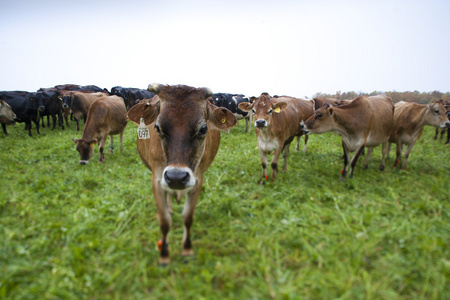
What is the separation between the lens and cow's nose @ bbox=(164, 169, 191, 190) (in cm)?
235

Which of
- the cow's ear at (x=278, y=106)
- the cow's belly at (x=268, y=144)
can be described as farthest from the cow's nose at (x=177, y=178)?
the cow's ear at (x=278, y=106)

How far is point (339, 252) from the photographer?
301 centimetres

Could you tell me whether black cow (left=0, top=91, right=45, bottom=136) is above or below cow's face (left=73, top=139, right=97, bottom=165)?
above

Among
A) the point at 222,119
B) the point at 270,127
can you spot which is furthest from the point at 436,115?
the point at 222,119

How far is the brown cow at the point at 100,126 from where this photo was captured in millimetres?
6855

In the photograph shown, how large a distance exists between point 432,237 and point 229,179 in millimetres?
3850

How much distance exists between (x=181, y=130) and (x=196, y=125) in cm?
19

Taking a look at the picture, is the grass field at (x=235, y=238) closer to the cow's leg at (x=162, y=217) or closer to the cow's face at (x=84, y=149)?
the cow's leg at (x=162, y=217)

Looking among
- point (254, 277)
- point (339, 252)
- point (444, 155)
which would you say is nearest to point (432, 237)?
point (339, 252)

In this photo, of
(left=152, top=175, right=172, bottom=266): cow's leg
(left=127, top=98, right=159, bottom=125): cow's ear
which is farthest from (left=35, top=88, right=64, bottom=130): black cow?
(left=152, top=175, right=172, bottom=266): cow's leg

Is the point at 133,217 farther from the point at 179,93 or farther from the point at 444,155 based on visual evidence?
the point at 444,155

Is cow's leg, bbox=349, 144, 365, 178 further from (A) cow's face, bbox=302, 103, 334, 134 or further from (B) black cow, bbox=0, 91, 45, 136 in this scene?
(B) black cow, bbox=0, 91, 45, 136

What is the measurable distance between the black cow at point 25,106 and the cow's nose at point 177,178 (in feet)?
42.0

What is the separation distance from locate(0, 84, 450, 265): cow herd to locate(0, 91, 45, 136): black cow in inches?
1.7
